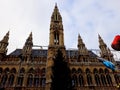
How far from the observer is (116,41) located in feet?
15.4

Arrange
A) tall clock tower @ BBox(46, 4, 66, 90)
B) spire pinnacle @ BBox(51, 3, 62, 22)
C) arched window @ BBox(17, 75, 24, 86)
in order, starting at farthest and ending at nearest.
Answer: spire pinnacle @ BBox(51, 3, 62, 22)
tall clock tower @ BBox(46, 4, 66, 90)
arched window @ BBox(17, 75, 24, 86)

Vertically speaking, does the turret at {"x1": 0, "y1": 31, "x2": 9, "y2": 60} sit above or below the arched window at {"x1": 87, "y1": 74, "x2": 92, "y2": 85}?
above

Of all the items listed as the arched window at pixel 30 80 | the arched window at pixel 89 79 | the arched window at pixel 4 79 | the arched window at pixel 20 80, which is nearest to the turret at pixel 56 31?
the arched window at pixel 30 80

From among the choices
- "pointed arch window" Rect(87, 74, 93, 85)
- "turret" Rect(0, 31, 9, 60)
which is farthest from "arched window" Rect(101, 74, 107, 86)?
"turret" Rect(0, 31, 9, 60)

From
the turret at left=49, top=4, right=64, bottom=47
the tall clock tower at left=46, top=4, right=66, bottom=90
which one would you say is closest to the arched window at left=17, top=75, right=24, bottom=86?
the tall clock tower at left=46, top=4, right=66, bottom=90

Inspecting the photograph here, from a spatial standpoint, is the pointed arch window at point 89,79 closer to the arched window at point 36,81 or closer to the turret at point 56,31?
the turret at point 56,31

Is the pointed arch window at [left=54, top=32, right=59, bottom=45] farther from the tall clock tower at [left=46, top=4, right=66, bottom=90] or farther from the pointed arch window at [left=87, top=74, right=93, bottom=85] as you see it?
the pointed arch window at [left=87, top=74, right=93, bottom=85]

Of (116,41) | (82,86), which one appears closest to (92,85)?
(82,86)

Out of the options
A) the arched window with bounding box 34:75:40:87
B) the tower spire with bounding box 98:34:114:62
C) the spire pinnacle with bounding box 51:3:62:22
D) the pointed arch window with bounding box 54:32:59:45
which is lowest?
the arched window with bounding box 34:75:40:87

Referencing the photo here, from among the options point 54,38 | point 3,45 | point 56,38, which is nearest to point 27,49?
point 3,45

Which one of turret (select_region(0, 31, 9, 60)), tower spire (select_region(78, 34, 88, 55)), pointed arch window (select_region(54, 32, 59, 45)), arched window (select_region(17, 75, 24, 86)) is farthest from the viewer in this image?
tower spire (select_region(78, 34, 88, 55))

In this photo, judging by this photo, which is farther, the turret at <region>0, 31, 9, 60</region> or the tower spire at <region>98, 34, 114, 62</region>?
the tower spire at <region>98, 34, 114, 62</region>

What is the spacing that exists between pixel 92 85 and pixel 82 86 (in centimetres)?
201

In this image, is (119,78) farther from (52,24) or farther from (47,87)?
(52,24)
